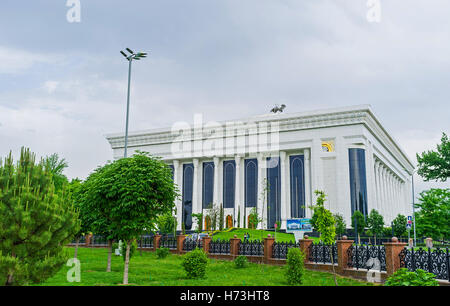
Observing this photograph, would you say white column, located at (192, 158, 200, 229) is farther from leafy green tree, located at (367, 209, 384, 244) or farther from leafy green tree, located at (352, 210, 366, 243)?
leafy green tree, located at (367, 209, 384, 244)

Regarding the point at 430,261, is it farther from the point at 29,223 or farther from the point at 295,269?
the point at 29,223

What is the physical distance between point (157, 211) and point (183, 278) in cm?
385

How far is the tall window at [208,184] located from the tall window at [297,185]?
48.5ft

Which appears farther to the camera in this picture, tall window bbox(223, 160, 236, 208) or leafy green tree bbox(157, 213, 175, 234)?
tall window bbox(223, 160, 236, 208)

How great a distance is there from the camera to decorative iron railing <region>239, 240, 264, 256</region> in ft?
77.2

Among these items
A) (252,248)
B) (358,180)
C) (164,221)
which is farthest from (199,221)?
(252,248)

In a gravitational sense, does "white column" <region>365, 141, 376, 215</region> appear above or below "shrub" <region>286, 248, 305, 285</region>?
above

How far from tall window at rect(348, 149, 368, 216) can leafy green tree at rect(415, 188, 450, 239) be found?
1254 cm

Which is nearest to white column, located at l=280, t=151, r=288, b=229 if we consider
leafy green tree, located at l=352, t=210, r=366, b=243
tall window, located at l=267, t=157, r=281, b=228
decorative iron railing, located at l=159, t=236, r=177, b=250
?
tall window, located at l=267, t=157, r=281, b=228

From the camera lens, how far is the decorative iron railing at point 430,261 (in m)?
14.0

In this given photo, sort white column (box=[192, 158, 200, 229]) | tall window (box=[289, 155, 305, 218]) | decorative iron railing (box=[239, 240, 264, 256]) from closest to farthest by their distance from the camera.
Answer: decorative iron railing (box=[239, 240, 264, 256]) → tall window (box=[289, 155, 305, 218]) → white column (box=[192, 158, 200, 229])

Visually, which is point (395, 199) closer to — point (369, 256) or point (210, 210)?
point (210, 210)

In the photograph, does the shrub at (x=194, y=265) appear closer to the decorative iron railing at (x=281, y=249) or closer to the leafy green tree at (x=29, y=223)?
the decorative iron railing at (x=281, y=249)

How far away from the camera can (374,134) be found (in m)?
63.7
